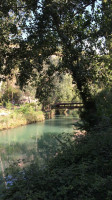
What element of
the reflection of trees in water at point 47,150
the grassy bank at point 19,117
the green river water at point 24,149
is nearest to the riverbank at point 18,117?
the grassy bank at point 19,117

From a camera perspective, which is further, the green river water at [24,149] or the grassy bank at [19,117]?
the grassy bank at [19,117]

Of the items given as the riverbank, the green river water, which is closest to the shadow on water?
the green river water

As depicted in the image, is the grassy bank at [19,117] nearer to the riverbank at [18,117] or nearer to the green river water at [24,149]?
the riverbank at [18,117]

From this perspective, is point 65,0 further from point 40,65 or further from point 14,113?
point 14,113

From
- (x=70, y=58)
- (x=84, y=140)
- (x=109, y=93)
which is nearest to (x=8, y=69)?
(x=70, y=58)

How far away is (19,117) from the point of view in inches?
819

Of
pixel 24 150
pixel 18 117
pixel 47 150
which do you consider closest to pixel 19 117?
pixel 18 117

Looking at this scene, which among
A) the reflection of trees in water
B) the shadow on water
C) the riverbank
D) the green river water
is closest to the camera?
the reflection of trees in water

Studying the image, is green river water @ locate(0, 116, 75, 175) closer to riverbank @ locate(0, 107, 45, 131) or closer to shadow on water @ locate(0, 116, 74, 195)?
shadow on water @ locate(0, 116, 74, 195)

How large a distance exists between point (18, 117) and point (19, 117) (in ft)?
0.56

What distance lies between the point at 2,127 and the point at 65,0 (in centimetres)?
1308

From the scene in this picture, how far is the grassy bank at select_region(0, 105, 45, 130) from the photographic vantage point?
1866cm

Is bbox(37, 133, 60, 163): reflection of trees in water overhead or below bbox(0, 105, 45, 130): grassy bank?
below

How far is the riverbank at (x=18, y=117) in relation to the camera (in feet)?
61.2
